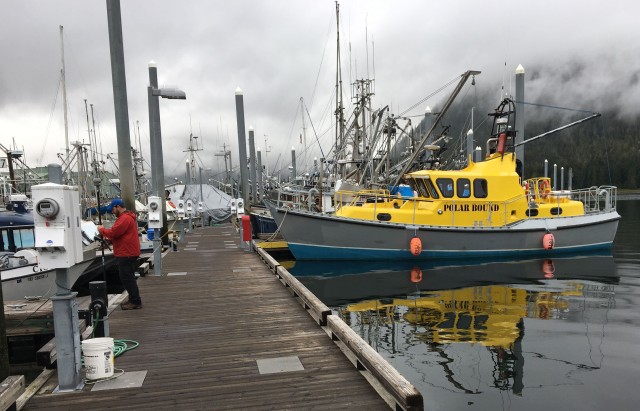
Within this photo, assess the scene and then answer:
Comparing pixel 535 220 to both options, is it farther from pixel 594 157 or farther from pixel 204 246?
pixel 594 157

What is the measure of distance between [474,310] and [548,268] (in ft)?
26.0

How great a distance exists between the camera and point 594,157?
161 metres

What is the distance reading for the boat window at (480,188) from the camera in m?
18.7

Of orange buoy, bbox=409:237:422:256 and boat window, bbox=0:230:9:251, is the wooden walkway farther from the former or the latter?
orange buoy, bbox=409:237:422:256

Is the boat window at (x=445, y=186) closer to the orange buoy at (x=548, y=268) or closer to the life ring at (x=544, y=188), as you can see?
the orange buoy at (x=548, y=268)

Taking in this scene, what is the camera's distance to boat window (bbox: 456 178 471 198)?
18.6 meters

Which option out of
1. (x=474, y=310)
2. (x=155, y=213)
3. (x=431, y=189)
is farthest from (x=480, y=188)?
(x=155, y=213)

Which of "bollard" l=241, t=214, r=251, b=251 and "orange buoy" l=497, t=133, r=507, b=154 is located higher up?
"orange buoy" l=497, t=133, r=507, b=154

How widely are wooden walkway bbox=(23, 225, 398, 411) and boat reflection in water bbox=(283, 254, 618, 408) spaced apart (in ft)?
6.63

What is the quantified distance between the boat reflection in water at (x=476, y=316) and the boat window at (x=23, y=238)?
8.33 meters

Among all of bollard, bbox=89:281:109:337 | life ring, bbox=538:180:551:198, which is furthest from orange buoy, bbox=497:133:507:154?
bollard, bbox=89:281:109:337

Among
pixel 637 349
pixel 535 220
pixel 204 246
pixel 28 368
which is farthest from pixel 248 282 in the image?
pixel 535 220

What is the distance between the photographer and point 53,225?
413cm

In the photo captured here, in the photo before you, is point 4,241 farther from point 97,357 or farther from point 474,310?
point 474,310
